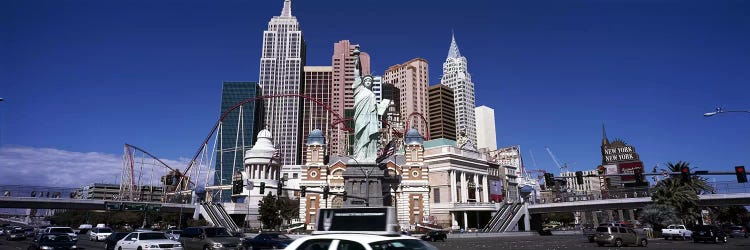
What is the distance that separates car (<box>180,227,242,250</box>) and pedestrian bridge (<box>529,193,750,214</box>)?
60276 millimetres

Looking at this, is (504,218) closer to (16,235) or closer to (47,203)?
(16,235)

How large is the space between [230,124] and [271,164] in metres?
65.5

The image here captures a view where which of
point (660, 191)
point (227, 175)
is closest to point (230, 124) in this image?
point (227, 175)

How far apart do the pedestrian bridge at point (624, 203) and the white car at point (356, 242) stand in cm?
6590

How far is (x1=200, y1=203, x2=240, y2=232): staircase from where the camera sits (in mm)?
74037

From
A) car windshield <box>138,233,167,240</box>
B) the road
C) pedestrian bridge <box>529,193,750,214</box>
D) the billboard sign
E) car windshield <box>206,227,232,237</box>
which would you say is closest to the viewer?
the billboard sign

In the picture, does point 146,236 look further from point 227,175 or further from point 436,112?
point 436,112

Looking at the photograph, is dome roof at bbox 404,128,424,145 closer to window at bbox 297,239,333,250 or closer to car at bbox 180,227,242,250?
car at bbox 180,227,242,250

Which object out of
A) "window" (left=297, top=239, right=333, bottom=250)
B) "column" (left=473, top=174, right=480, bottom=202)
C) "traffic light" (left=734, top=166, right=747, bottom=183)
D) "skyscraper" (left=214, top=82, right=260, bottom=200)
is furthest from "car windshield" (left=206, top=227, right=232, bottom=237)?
"skyscraper" (left=214, top=82, right=260, bottom=200)

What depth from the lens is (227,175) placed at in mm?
Result: 164125

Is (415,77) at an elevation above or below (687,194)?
above

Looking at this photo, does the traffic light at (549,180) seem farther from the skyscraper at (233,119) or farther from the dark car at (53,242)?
the skyscraper at (233,119)

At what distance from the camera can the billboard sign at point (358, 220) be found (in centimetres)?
1372

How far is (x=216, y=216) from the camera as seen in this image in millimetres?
75750
